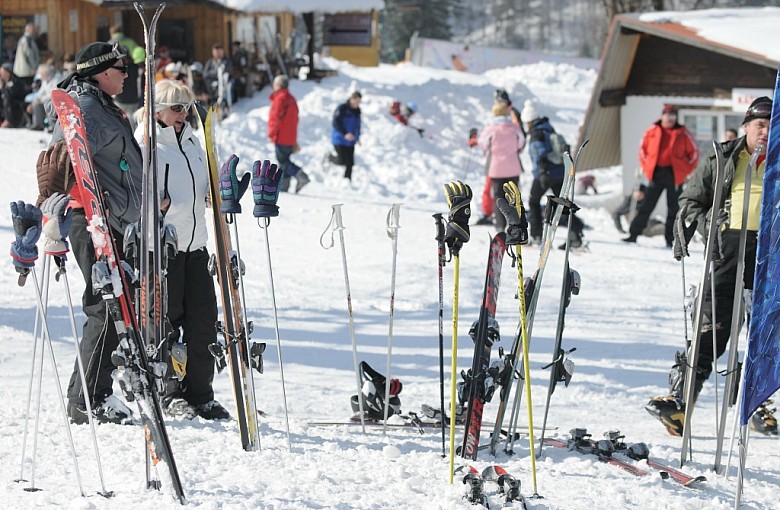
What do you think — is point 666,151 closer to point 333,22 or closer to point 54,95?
point 54,95

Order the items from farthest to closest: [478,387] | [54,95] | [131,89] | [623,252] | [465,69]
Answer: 1. [465,69]
2. [131,89]
3. [623,252]
4. [478,387]
5. [54,95]

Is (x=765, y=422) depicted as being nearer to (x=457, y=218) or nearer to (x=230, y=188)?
(x=457, y=218)

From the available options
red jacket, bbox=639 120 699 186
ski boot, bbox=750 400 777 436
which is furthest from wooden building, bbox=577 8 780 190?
ski boot, bbox=750 400 777 436

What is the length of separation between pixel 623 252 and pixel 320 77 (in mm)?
15748

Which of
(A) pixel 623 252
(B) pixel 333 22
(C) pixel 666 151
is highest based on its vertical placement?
(B) pixel 333 22

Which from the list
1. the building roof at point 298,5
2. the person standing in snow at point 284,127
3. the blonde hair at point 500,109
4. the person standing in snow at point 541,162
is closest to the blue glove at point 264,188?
the person standing in snow at point 541,162

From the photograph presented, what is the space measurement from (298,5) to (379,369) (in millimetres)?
19277

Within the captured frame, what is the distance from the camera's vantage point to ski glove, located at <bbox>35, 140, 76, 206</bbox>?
437cm

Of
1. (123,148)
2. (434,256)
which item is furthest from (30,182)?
(123,148)

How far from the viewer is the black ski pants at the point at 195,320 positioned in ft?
16.7

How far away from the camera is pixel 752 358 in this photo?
407 centimetres

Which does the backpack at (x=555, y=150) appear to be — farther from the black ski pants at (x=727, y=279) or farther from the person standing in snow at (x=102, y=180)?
the person standing in snow at (x=102, y=180)

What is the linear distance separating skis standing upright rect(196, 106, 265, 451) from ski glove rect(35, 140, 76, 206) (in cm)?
60

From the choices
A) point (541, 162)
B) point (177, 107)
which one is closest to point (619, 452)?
point (177, 107)
